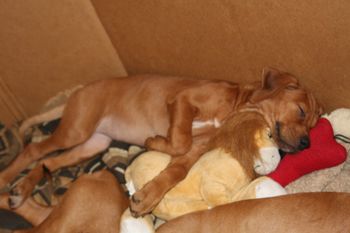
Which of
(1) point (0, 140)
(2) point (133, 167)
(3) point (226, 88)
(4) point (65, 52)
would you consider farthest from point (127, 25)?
(1) point (0, 140)

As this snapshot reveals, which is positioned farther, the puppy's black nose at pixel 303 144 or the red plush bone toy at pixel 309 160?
the puppy's black nose at pixel 303 144

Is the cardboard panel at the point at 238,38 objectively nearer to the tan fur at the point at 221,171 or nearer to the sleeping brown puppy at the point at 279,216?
the tan fur at the point at 221,171

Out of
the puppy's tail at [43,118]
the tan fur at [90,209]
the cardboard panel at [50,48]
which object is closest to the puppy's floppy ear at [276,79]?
the tan fur at [90,209]

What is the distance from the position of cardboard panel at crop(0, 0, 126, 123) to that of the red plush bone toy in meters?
2.06

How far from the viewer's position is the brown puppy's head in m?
3.01

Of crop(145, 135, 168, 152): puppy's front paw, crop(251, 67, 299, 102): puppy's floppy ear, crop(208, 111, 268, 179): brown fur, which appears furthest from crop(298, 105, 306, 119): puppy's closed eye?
crop(145, 135, 168, 152): puppy's front paw

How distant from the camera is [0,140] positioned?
13.8 feet

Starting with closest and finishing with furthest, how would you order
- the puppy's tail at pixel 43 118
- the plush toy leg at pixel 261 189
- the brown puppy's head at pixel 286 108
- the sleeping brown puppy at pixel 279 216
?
the sleeping brown puppy at pixel 279 216, the plush toy leg at pixel 261 189, the brown puppy's head at pixel 286 108, the puppy's tail at pixel 43 118

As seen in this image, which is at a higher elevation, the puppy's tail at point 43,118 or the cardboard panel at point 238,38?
the cardboard panel at point 238,38

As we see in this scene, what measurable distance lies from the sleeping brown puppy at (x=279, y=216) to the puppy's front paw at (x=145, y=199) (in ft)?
0.82

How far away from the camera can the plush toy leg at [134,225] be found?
2.62 m

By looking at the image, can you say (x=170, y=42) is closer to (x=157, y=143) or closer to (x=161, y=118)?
(x=161, y=118)

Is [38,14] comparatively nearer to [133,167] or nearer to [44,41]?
[44,41]

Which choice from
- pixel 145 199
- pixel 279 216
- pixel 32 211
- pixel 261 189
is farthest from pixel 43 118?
pixel 279 216
